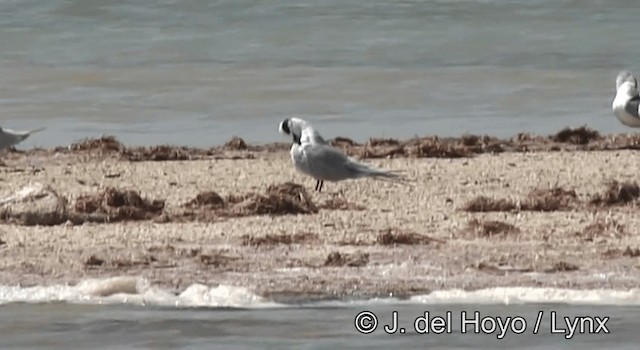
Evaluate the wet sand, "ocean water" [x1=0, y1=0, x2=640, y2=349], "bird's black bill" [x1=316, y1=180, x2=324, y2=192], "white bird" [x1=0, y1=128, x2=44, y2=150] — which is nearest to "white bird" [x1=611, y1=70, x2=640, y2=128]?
the wet sand

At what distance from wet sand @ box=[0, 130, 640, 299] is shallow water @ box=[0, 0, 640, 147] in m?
1.68


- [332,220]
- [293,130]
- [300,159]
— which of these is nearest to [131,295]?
[332,220]

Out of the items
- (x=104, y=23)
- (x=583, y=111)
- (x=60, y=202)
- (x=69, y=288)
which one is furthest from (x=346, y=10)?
(x=69, y=288)

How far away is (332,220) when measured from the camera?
9.65 meters

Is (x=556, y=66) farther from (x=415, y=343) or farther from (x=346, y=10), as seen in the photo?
(x=415, y=343)

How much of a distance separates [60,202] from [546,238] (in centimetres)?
251

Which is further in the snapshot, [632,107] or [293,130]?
[632,107]

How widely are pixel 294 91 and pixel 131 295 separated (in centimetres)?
807

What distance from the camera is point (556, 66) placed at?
58.6 feet

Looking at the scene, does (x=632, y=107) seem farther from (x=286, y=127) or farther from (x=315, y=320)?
(x=315, y=320)

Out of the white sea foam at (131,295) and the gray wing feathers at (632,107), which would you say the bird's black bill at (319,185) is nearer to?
the white sea foam at (131,295)

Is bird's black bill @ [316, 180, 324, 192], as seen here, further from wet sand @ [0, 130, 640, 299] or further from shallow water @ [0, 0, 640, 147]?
shallow water @ [0, 0, 640, 147]

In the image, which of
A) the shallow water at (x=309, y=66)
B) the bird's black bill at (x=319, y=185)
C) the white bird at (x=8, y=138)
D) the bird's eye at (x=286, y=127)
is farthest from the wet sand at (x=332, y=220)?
the shallow water at (x=309, y=66)

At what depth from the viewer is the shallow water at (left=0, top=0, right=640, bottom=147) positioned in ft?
47.2
